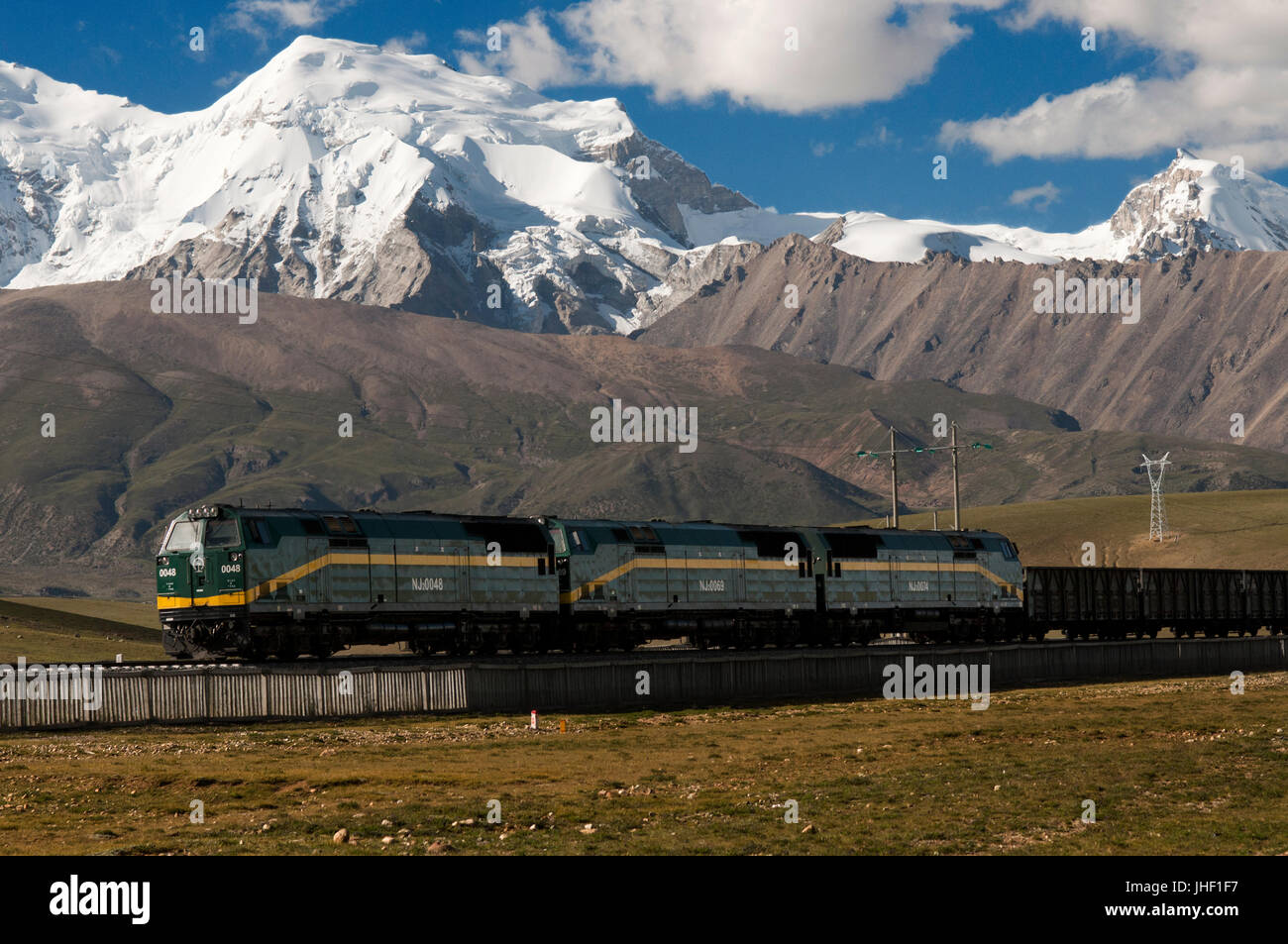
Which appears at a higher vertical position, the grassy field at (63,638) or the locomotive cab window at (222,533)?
the locomotive cab window at (222,533)

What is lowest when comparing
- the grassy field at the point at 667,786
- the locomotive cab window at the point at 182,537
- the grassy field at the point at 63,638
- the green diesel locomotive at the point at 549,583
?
the grassy field at the point at 667,786

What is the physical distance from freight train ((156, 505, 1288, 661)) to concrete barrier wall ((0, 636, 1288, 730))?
5.34m

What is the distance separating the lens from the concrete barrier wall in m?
45.8

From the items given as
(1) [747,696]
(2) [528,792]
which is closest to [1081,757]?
(2) [528,792]

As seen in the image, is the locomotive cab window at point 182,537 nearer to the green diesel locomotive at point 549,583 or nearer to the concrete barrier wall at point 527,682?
the green diesel locomotive at point 549,583

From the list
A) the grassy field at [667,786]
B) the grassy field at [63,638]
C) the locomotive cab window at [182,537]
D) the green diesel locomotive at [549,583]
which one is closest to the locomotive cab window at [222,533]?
the green diesel locomotive at [549,583]

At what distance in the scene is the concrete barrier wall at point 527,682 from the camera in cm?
4575

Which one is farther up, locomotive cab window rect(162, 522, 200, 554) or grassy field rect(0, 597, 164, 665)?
locomotive cab window rect(162, 522, 200, 554)

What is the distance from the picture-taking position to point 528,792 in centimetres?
3234

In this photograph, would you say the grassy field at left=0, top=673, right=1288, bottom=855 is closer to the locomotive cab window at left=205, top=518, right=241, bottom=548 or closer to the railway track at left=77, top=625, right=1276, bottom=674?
the railway track at left=77, top=625, right=1276, bottom=674

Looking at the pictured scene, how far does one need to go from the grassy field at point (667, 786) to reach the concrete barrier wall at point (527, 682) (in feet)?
4.77

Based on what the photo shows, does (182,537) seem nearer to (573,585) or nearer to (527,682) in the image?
(527,682)

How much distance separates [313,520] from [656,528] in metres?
18.0

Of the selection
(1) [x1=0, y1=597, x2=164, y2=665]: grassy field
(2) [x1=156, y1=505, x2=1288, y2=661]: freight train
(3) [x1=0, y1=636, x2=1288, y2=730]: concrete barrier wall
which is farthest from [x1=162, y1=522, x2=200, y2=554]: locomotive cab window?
(1) [x1=0, y1=597, x2=164, y2=665]: grassy field
